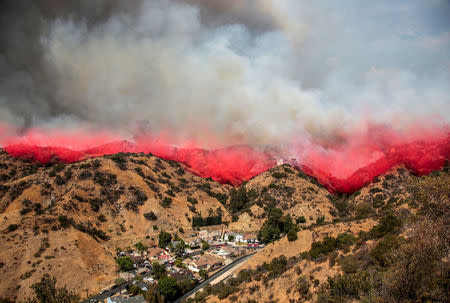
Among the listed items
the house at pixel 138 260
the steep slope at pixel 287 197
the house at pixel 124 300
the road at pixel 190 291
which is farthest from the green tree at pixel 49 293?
the steep slope at pixel 287 197

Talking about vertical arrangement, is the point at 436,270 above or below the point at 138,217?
below

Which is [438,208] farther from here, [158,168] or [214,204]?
[158,168]

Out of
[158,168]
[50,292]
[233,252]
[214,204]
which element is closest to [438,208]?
[50,292]

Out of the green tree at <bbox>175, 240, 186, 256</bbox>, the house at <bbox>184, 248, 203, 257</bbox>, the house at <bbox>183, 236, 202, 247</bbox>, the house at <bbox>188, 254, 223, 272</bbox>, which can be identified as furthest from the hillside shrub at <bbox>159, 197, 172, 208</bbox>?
the house at <bbox>188, 254, 223, 272</bbox>

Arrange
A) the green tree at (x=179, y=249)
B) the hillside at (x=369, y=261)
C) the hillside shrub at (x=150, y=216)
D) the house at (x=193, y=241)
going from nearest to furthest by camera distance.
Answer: the hillside at (x=369, y=261) < the green tree at (x=179, y=249) < the house at (x=193, y=241) < the hillside shrub at (x=150, y=216)

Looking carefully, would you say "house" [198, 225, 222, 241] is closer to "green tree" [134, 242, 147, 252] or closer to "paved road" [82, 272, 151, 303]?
"green tree" [134, 242, 147, 252]

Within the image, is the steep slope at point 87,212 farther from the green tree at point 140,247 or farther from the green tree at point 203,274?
the green tree at point 203,274
